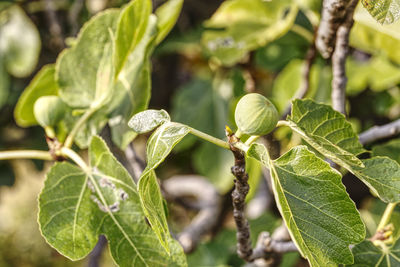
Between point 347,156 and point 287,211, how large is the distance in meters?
0.09

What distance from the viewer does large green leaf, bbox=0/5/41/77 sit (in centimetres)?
124

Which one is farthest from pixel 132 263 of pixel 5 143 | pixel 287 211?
pixel 5 143

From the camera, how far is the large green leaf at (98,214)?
0.58 meters

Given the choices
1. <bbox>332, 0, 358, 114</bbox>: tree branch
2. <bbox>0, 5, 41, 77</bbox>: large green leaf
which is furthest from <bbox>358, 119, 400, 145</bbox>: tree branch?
<bbox>0, 5, 41, 77</bbox>: large green leaf

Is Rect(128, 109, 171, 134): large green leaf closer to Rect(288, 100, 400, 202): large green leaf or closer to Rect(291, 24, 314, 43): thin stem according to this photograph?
Rect(288, 100, 400, 202): large green leaf

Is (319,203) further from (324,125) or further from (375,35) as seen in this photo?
(375,35)

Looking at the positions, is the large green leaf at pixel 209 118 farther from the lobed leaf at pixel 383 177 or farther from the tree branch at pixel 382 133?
the lobed leaf at pixel 383 177

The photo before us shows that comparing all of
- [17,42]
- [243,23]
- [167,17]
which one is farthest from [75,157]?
[17,42]

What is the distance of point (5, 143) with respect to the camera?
1.60 m

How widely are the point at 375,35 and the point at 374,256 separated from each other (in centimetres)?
49

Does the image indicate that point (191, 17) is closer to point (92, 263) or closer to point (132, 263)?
point (92, 263)

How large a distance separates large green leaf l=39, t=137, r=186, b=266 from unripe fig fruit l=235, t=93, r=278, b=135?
20 cm

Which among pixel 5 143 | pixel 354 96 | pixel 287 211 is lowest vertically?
pixel 5 143

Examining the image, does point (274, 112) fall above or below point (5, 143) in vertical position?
above
